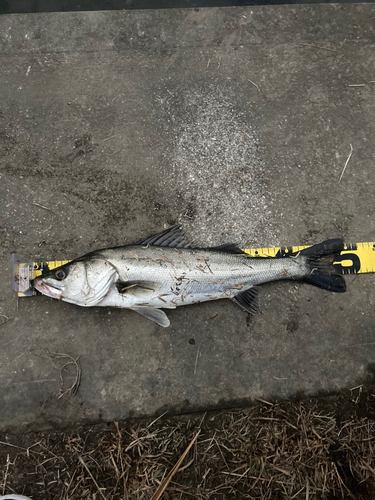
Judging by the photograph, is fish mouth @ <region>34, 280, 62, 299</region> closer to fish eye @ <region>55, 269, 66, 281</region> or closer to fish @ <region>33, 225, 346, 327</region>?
fish @ <region>33, 225, 346, 327</region>

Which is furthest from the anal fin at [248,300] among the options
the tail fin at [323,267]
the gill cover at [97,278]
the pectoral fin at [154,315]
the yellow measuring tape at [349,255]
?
the gill cover at [97,278]

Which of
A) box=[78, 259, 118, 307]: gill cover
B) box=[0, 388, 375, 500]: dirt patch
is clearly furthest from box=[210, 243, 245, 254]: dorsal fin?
box=[0, 388, 375, 500]: dirt patch

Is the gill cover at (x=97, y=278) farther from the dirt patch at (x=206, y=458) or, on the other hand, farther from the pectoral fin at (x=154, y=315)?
the dirt patch at (x=206, y=458)

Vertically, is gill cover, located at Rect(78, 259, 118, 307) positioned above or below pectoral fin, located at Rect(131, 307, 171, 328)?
above

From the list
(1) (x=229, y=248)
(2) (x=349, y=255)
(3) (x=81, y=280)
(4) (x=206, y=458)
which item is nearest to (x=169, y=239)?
(1) (x=229, y=248)

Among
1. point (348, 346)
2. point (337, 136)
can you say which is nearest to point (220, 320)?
point (348, 346)

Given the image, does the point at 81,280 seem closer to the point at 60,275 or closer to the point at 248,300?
the point at 60,275
